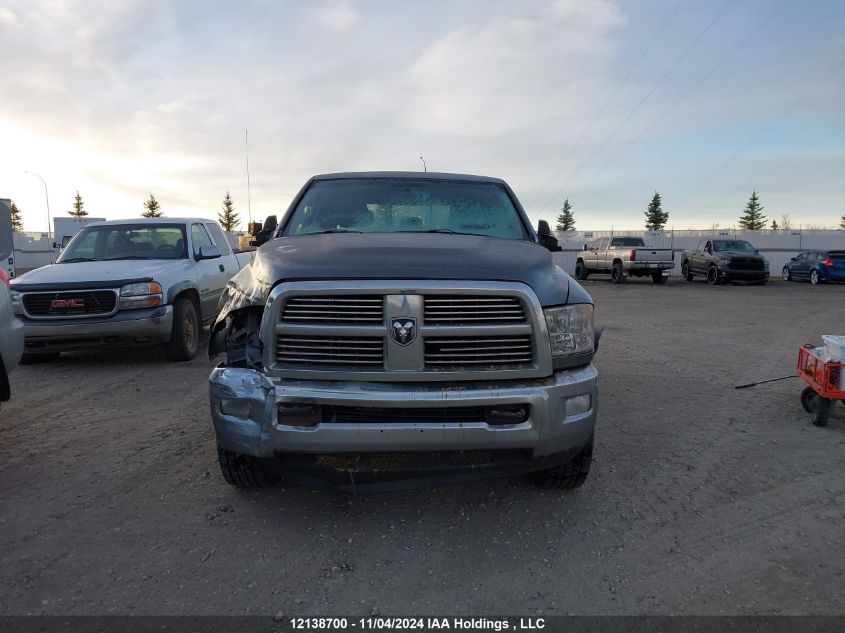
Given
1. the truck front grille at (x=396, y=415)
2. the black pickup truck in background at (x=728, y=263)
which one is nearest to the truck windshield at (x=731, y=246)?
the black pickup truck in background at (x=728, y=263)

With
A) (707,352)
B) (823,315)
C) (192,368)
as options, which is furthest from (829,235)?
(192,368)

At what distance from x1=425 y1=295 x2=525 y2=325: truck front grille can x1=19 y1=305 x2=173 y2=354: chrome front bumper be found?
496 centimetres

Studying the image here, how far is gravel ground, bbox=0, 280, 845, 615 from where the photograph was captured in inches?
97.3

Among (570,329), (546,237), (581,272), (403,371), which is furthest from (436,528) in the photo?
(581,272)

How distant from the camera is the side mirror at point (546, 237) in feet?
15.3

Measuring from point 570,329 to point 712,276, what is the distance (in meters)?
22.7

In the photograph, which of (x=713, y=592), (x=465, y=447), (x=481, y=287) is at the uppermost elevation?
(x=481, y=287)

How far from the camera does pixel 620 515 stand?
10.5 ft

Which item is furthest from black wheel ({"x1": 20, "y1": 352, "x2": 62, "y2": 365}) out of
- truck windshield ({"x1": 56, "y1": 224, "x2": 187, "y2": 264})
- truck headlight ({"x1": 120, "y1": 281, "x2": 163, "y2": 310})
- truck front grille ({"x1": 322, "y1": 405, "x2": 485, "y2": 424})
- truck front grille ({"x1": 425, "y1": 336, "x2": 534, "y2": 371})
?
truck front grille ({"x1": 425, "y1": 336, "x2": 534, "y2": 371})

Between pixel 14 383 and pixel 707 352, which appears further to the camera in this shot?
pixel 707 352

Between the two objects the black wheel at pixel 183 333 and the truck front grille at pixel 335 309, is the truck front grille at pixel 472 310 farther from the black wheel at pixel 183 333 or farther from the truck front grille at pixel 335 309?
the black wheel at pixel 183 333

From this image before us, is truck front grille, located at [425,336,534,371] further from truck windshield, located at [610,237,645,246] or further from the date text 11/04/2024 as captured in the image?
truck windshield, located at [610,237,645,246]

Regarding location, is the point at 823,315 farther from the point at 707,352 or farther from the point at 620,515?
the point at 620,515

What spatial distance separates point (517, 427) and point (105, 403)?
14.3ft
